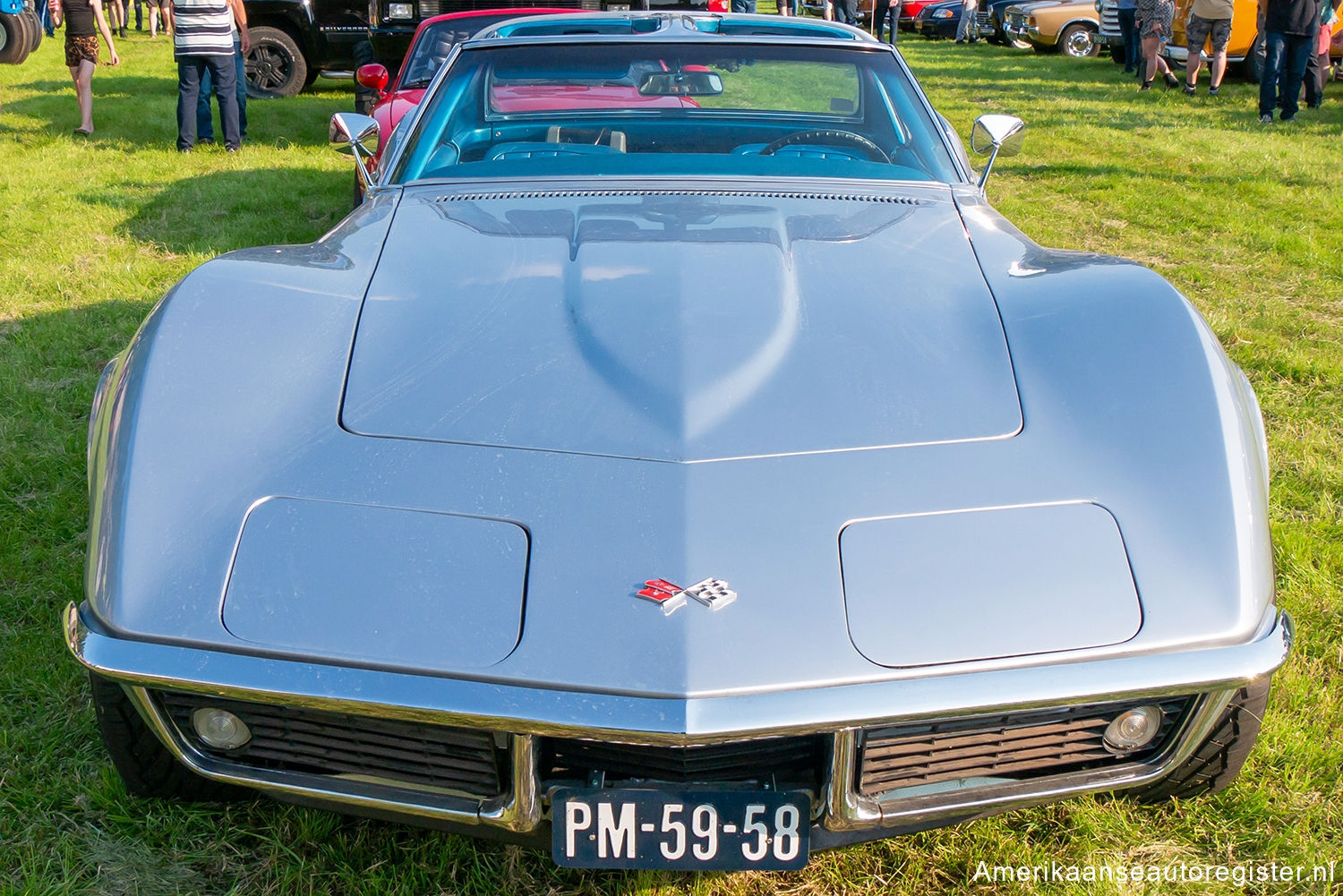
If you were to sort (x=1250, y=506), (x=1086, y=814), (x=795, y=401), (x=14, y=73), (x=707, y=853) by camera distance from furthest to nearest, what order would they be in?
1. (x=14, y=73)
2. (x=1086, y=814)
3. (x=795, y=401)
4. (x=1250, y=506)
5. (x=707, y=853)

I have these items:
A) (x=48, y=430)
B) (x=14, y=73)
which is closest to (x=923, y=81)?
(x=14, y=73)

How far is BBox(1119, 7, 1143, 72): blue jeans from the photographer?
12.8m

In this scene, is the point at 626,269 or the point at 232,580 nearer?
the point at 232,580

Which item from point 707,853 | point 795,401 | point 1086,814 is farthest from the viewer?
point 1086,814

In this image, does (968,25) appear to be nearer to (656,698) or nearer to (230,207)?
(230,207)

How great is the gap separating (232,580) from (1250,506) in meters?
1.46

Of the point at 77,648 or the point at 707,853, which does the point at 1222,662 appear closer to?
the point at 707,853

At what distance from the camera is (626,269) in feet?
6.79

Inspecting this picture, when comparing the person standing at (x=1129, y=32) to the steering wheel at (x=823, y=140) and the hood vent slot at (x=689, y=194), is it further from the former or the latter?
the hood vent slot at (x=689, y=194)

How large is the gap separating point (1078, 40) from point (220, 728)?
16.5 m

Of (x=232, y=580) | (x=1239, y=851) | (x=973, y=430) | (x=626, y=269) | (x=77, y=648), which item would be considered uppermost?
(x=626, y=269)

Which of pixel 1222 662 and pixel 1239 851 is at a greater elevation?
pixel 1222 662

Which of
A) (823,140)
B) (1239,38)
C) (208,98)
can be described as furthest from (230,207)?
(1239,38)

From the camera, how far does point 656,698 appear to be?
1.34 meters
